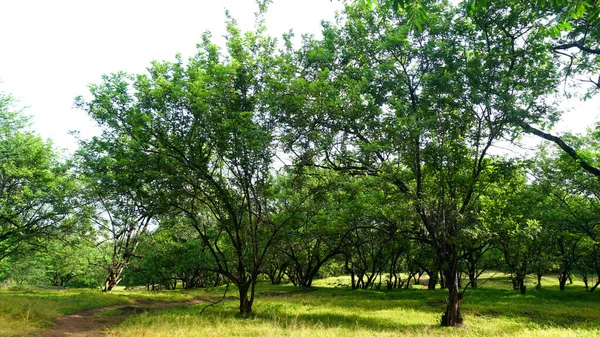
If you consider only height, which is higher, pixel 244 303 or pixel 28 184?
pixel 28 184

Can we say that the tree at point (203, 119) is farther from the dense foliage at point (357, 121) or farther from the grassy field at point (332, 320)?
the grassy field at point (332, 320)

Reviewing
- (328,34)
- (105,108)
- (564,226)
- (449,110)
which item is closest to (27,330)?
(105,108)

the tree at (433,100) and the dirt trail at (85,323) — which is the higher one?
the tree at (433,100)

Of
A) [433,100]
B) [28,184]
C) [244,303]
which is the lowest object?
[244,303]

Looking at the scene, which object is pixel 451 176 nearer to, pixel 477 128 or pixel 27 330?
pixel 477 128

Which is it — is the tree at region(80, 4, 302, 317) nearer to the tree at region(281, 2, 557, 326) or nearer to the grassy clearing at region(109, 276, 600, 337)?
the tree at region(281, 2, 557, 326)

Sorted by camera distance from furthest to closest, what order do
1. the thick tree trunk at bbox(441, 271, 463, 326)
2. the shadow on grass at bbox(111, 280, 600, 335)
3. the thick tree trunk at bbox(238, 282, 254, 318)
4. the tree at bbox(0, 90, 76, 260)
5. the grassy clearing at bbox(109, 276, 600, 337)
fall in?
the tree at bbox(0, 90, 76, 260), the thick tree trunk at bbox(238, 282, 254, 318), the thick tree trunk at bbox(441, 271, 463, 326), the shadow on grass at bbox(111, 280, 600, 335), the grassy clearing at bbox(109, 276, 600, 337)

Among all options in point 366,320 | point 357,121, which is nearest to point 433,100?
point 357,121

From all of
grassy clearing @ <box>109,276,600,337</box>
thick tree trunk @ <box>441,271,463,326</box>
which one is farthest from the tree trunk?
thick tree trunk @ <box>441,271,463,326</box>

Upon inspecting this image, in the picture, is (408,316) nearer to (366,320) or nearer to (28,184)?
(366,320)

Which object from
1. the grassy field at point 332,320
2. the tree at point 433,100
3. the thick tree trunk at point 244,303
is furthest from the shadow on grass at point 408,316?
the tree at point 433,100

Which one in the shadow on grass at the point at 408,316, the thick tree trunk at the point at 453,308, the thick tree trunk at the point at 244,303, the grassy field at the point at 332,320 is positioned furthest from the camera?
the thick tree trunk at the point at 244,303

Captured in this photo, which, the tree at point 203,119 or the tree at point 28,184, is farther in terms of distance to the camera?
the tree at point 28,184

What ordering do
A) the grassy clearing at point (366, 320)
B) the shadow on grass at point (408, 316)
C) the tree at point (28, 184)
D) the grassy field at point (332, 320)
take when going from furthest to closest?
1. the tree at point (28, 184)
2. the shadow on grass at point (408, 316)
3. the grassy clearing at point (366, 320)
4. the grassy field at point (332, 320)
